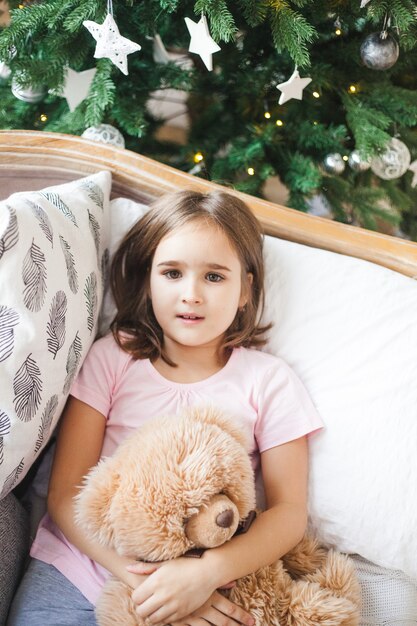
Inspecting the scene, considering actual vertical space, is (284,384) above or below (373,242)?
below

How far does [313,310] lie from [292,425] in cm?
23

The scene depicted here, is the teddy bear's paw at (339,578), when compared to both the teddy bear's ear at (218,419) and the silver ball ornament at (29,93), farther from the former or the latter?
the silver ball ornament at (29,93)

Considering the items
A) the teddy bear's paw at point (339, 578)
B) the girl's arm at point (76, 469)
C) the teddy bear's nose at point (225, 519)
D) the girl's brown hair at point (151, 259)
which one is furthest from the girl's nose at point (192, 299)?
the teddy bear's paw at point (339, 578)

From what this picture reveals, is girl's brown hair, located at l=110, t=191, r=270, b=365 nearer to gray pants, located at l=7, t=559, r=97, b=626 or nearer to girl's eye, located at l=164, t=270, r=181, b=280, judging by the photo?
girl's eye, located at l=164, t=270, r=181, b=280

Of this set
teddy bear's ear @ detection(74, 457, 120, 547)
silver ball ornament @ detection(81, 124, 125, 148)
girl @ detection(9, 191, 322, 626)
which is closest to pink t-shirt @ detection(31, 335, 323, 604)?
girl @ detection(9, 191, 322, 626)

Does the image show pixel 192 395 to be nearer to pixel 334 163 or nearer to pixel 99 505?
pixel 99 505

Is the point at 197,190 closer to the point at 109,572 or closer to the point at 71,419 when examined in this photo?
the point at 71,419

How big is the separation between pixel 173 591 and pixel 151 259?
0.60m

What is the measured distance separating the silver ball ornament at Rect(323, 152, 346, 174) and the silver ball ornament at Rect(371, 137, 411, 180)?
0.08 meters

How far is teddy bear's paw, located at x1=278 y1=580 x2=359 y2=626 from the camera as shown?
2.72ft

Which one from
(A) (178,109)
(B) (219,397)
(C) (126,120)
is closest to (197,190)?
(C) (126,120)

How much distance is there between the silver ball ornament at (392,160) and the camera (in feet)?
4.87

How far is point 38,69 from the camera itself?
4.17 feet

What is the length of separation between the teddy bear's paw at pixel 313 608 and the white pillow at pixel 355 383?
0.15 m
